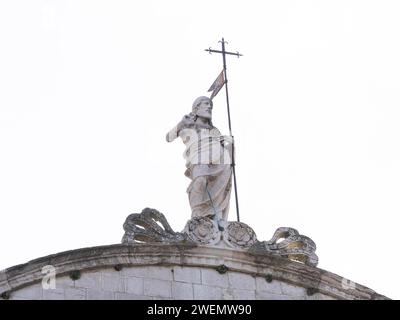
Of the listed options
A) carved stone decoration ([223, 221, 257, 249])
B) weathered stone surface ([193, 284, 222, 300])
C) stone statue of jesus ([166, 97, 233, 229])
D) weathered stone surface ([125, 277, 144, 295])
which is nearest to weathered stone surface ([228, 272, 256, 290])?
weathered stone surface ([193, 284, 222, 300])

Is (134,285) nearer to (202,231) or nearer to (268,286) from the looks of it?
(202,231)

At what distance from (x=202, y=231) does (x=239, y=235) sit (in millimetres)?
476

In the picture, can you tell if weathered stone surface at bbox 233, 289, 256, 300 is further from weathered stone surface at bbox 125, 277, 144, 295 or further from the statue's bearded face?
the statue's bearded face

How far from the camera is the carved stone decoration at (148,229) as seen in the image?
77.1ft

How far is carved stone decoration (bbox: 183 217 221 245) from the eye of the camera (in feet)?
77.7

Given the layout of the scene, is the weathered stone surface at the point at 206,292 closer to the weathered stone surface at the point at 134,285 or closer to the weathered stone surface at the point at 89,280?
the weathered stone surface at the point at 134,285

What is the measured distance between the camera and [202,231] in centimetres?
2375

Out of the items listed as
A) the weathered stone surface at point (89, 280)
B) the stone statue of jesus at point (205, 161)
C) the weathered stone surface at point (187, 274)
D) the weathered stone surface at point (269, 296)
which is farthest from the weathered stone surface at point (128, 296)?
the stone statue of jesus at point (205, 161)

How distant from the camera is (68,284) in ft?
74.9

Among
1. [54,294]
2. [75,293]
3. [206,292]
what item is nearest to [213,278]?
[206,292]

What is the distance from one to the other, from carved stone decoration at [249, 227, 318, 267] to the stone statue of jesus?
2.20 ft

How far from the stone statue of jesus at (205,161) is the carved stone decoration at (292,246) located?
67 cm
